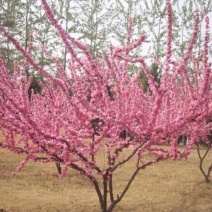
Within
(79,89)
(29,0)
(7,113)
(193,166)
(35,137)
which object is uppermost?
(29,0)

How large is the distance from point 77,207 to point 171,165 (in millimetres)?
5934

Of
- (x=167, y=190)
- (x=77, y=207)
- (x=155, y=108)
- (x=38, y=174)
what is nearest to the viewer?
(x=155, y=108)

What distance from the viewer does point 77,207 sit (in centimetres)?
776

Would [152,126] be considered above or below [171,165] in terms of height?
above

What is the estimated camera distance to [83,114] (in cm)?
370

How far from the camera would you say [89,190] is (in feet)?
31.0

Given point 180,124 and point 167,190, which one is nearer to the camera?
point 180,124

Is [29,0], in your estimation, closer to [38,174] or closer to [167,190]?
[38,174]

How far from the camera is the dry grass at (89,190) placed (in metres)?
7.89

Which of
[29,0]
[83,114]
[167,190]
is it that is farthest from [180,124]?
[29,0]

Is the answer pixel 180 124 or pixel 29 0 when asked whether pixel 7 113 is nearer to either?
pixel 180 124

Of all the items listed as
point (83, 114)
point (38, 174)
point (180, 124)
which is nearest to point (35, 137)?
point (83, 114)

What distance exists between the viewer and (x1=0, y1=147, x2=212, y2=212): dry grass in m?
7.89

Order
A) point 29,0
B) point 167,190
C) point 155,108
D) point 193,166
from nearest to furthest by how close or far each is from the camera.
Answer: point 155,108
point 167,190
point 193,166
point 29,0
